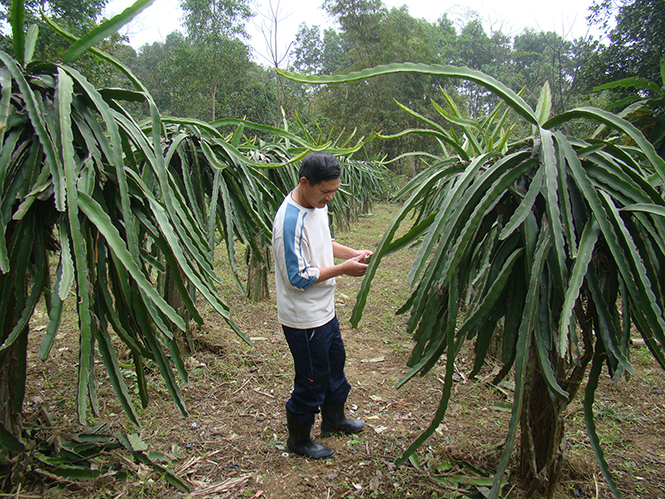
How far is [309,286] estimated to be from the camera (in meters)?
1.95

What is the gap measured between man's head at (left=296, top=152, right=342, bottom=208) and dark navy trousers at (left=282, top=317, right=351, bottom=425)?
0.58 metres

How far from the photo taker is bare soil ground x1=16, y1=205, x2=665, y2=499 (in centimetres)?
188

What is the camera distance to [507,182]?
54.1 inches

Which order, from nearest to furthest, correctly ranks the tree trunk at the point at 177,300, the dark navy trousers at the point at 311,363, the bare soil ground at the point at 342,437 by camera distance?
the bare soil ground at the point at 342,437 < the dark navy trousers at the point at 311,363 < the tree trunk at the point at 177,300

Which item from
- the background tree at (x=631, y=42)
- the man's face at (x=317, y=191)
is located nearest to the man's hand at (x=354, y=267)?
the man's face at (x=317, y=191)

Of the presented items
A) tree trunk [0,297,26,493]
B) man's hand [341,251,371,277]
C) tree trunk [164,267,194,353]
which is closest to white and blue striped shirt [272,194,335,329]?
man's hand [341,251,371,277]

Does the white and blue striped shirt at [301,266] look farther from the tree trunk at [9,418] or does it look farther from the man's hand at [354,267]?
the tree trunk at [9,418]

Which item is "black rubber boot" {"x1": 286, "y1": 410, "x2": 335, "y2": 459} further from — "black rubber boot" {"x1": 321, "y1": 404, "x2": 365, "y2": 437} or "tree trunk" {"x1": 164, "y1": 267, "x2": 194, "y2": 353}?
"tree trunk" {"x1": 164, "y1": 267, "x2": 194, "y2": 353}

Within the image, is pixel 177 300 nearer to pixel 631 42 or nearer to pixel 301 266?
pixel 301 266

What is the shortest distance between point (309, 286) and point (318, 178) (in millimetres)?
463

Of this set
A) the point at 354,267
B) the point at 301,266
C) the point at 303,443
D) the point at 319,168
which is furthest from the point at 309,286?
the point at 303,443

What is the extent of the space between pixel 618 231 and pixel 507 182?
0.33 m

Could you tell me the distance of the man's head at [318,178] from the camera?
6.32 ft

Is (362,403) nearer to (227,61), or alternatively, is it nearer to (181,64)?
(227,61)
